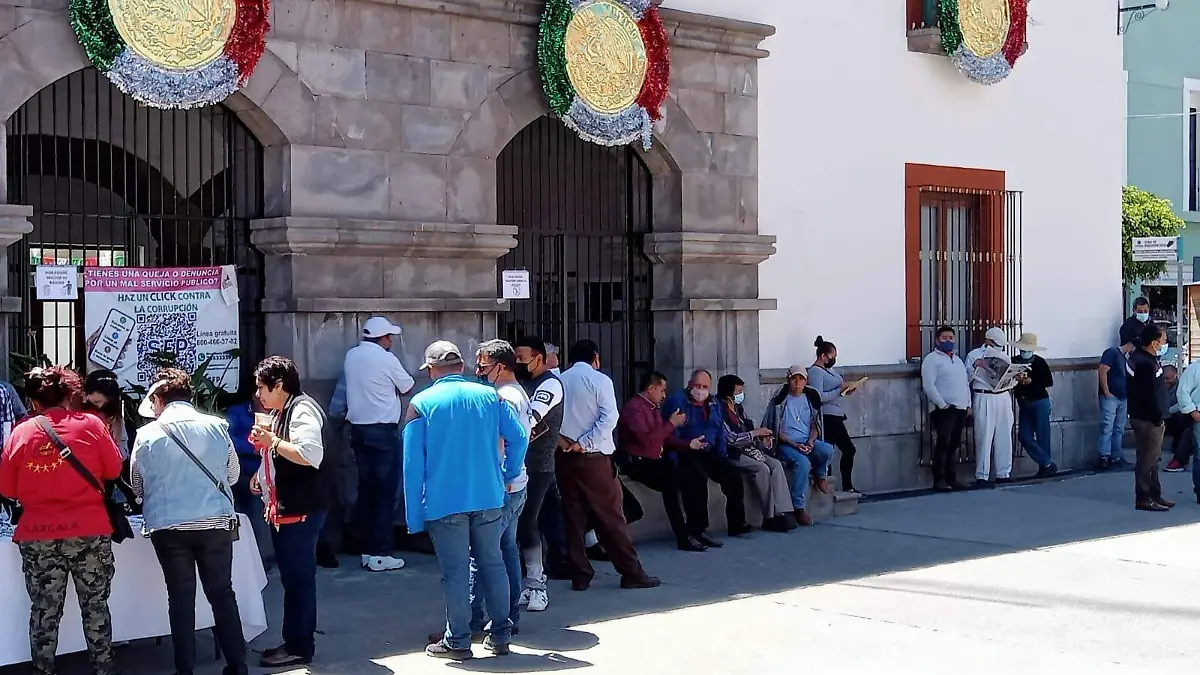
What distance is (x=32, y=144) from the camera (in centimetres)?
1021

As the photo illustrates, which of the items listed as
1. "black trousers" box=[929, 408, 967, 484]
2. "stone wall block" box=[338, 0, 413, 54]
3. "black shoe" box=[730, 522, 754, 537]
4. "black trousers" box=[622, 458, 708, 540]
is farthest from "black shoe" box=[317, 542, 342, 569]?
"black trousers" box=[929, 408, 967, 484]

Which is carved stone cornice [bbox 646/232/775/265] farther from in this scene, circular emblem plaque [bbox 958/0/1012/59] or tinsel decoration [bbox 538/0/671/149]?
circular emblem plaque [bbox 958/0/1012/59]

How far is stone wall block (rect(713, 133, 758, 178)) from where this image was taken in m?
13.7

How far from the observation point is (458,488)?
7887mm

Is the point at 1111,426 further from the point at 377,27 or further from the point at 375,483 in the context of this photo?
the point at 377,27

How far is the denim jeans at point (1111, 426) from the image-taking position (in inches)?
682

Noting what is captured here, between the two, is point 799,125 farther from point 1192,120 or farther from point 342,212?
point 1192,120

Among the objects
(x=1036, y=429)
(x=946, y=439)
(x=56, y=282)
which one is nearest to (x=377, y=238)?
(x=56, y=282)

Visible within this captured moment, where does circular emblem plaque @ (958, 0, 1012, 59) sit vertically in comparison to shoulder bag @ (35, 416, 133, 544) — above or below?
above

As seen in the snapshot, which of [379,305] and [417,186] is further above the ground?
[417,186]

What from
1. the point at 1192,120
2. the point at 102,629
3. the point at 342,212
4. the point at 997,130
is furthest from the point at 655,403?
the point at 1192,120

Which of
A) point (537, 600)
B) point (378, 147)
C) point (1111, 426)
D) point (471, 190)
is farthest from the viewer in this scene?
point (1111, 426)

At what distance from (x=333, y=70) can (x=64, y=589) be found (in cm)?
497

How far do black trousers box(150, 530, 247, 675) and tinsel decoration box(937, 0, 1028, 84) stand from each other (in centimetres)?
1073
